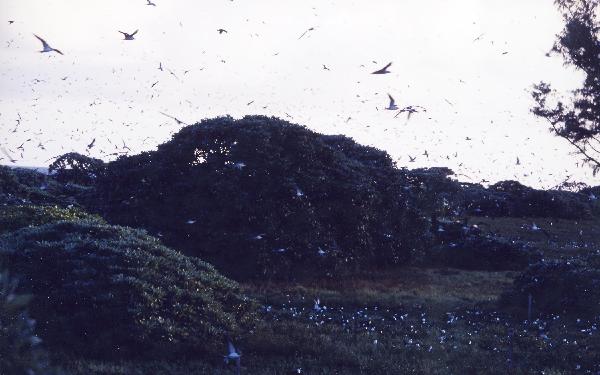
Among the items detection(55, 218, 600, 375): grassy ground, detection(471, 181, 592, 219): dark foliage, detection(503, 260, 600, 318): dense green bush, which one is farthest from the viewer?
detection(471, 181, 592, 219): dark foliage

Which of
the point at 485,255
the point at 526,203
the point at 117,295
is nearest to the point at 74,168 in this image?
the point at 485,255

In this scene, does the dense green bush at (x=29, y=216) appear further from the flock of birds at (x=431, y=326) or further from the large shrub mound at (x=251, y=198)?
the flock of birds at (x=431, y=326)

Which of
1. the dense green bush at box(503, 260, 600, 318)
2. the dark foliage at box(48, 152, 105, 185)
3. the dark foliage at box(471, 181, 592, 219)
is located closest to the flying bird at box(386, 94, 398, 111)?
the dense green bush at box(503, 260, 600, 318)

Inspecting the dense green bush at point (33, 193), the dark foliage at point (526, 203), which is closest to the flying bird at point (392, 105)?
the dense green bush at point (33, 193)

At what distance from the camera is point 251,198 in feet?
66.6

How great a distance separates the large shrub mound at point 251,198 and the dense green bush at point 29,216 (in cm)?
383

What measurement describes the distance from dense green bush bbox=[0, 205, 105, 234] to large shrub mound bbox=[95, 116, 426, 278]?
3.83 metres

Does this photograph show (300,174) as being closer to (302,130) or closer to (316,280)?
(302,130)

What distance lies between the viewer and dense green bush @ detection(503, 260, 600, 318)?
1542 cm

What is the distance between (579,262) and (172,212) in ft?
41.1

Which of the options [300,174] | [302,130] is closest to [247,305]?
[300,174]

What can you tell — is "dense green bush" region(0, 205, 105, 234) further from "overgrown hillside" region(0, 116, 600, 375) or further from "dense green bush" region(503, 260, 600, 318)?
"dense green bush" region(503, 260, 600, 318)

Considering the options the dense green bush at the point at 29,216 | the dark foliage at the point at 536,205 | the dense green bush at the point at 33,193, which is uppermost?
the dark foliage at the point at 536,205

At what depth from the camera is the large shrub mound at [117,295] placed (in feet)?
35.1
